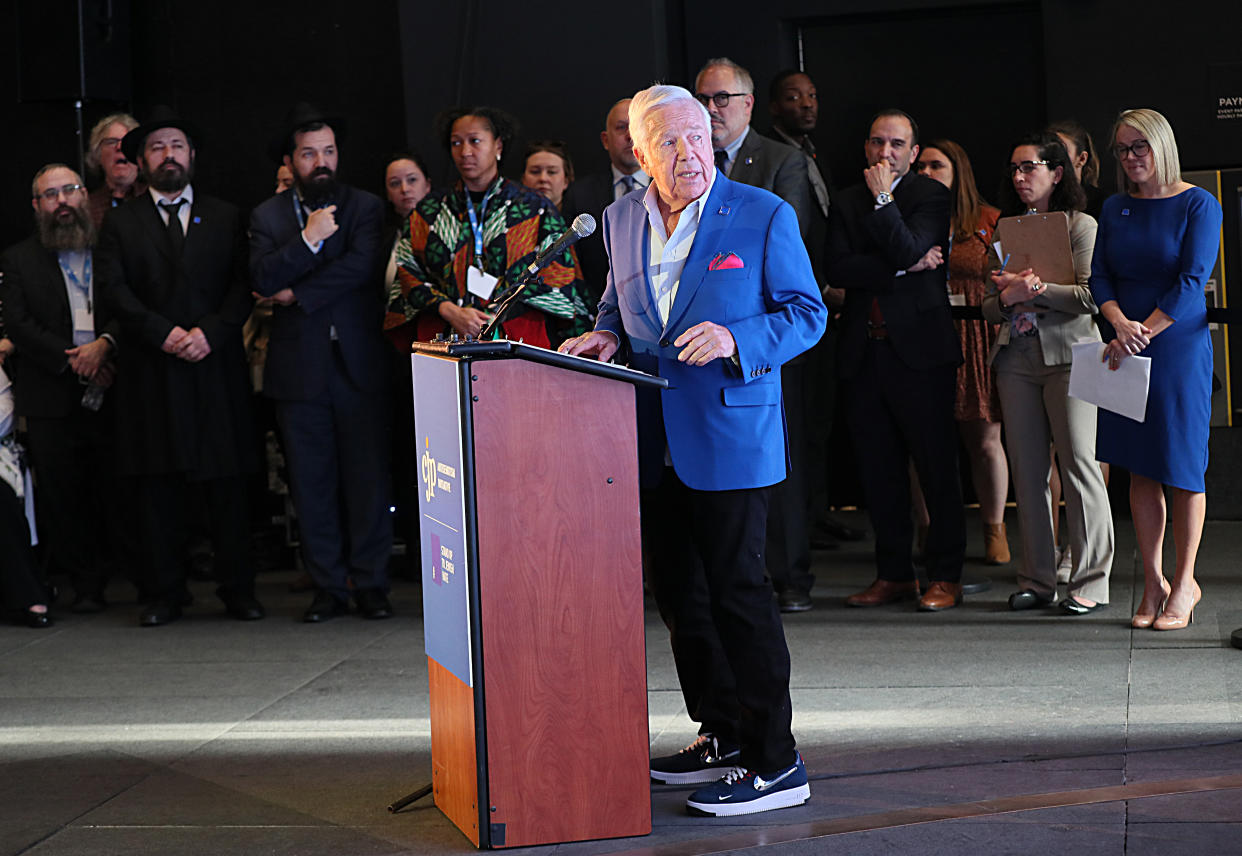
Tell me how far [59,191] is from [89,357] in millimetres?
708

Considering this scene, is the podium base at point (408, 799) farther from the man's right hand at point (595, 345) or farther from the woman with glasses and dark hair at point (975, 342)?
the woman with glasses and dark hair at point (975, 342)

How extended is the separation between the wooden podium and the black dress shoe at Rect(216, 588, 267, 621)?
306 cm

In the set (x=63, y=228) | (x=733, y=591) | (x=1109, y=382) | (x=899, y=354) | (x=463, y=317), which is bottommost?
(x=733, y=591)

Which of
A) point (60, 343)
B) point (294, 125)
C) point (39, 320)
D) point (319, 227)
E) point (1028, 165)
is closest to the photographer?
point (1028, 165)

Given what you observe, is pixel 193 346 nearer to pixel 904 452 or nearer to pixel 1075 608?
pixel 904 452

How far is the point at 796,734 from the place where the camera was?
4.20 m

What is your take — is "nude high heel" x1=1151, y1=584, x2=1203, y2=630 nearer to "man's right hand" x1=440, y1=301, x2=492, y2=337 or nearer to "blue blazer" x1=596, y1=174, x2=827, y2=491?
"blue blazer" x1=596, y1=174, x2=827, y2=491

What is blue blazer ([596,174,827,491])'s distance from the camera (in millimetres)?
3387

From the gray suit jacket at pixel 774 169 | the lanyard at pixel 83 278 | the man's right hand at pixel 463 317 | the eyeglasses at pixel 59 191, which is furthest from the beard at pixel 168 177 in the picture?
the gray suit jacket at pixel 774 169

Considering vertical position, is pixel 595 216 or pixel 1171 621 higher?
pixel 595 216

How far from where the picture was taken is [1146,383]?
16.8 feet

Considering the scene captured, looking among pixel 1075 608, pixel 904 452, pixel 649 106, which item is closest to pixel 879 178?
pixel 904 452

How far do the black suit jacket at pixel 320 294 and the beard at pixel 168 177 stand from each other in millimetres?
337

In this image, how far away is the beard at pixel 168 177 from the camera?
6168mm
